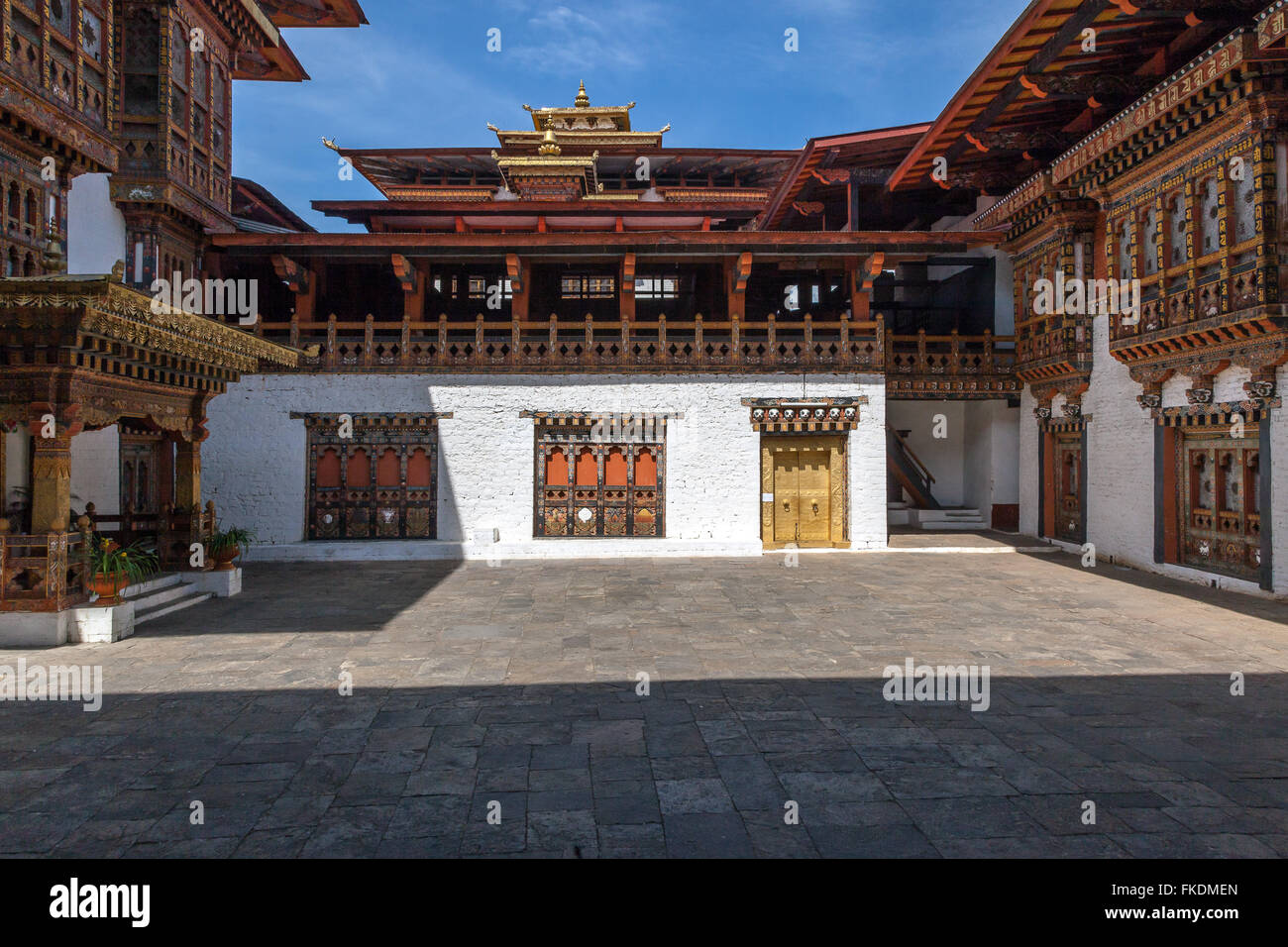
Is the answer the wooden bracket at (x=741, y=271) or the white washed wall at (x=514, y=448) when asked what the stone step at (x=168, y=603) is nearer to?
the white washed wall at (x=514, y=448)

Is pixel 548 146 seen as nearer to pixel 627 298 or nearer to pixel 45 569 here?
pixel 627 298

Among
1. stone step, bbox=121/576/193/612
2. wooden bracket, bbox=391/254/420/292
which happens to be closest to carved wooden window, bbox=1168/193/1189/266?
wooden bracket, bbox=391/254/420/292

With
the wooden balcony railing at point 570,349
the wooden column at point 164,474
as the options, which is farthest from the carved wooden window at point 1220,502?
the wooden column at point 164,474

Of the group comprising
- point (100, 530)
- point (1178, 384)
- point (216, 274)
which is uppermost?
point (216, 274)

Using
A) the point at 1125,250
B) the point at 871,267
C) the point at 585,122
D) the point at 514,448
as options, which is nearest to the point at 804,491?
the point at 871,267

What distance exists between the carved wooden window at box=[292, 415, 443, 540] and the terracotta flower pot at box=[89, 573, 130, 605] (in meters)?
7.24

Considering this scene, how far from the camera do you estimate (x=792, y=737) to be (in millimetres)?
5383

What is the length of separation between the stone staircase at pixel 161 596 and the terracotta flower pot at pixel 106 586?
543mm

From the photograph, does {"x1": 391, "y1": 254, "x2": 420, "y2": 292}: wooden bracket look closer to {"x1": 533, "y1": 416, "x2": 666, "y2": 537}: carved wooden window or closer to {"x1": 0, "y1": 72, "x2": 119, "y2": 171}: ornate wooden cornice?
{"x1": 533, "y1": 416, "x2": 666, "y2": 537}: carved wooden window

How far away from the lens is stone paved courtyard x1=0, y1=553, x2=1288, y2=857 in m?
4.00

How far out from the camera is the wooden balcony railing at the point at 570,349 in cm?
1588
